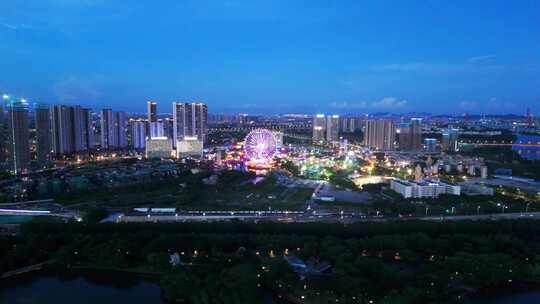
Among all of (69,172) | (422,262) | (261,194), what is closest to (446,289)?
(422,262)

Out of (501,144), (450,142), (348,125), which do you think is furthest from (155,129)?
(501,144)

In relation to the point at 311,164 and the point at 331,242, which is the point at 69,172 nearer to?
the point at 311,164

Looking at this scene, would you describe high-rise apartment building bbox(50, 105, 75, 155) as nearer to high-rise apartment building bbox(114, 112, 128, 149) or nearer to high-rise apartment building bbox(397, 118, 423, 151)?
high-rise apartment building bbox(114, 112, 128, 149)

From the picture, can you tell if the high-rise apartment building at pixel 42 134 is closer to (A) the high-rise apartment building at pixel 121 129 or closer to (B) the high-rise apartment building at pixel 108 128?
(B) the high-rise apartment building at pixel 108 128

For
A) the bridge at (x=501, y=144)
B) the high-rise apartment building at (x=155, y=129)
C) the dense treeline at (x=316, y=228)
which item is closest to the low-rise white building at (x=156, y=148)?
the high-rise apartment building at (x=155, y=129)

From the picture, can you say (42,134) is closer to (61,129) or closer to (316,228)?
(61,129)

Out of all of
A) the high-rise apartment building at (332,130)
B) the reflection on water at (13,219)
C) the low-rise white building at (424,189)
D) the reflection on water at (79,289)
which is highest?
the high-rise apartment building at (332,130)
